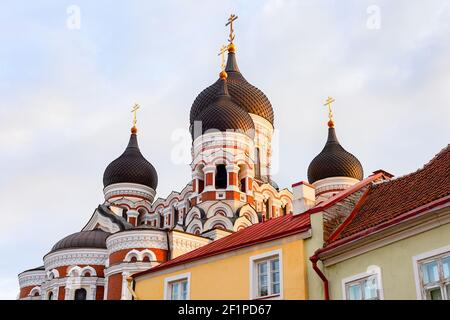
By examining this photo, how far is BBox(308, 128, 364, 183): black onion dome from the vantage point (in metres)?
42.8

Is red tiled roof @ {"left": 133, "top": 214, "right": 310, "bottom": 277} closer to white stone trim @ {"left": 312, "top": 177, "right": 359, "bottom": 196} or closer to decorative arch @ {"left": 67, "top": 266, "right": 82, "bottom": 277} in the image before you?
decorative arch @ {"left": 67, "top": 266, "right": 82, "bottom": 277}

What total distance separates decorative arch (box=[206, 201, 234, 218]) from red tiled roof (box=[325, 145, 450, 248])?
20773 mm

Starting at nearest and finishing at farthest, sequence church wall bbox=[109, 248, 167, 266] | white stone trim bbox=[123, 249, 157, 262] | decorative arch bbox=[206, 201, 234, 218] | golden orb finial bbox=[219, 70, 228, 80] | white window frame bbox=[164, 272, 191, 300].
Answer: white window frame bbox=[164, 272, 191, 300]
white stone trim bbox=[123, 249, 157, 262]
church wall bbox=[109, 248, 167, 266]
decorative arch bbox=[206, 201, 234, 218]
golden orb finial bbox=[219, 70, 228, 80]

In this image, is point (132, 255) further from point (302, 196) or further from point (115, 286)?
point (302, 196)

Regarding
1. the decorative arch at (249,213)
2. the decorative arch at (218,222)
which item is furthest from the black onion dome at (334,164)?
the decorative arch at (218,222)

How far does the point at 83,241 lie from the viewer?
3300 cm

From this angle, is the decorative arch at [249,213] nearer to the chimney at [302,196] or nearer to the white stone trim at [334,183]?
the white stone trim at [334,183]

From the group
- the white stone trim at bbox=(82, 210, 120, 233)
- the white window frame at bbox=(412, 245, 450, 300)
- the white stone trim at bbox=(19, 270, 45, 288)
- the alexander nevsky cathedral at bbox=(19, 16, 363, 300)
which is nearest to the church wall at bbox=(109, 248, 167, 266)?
the alexander nevsky cathedral at bbox=(19, 16, 363, 300)

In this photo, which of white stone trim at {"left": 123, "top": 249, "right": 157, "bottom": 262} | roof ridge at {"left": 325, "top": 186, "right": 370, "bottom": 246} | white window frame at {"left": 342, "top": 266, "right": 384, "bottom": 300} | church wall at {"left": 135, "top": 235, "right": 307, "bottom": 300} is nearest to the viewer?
white window frame at {"left": 342, "top": 266, "right": 384, "bottom": 300}

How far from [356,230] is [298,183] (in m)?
3.07

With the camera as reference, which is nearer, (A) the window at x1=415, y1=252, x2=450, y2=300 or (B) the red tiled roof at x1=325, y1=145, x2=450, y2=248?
(A) the window at x1=415, y1=252, x2=450, y2=300
